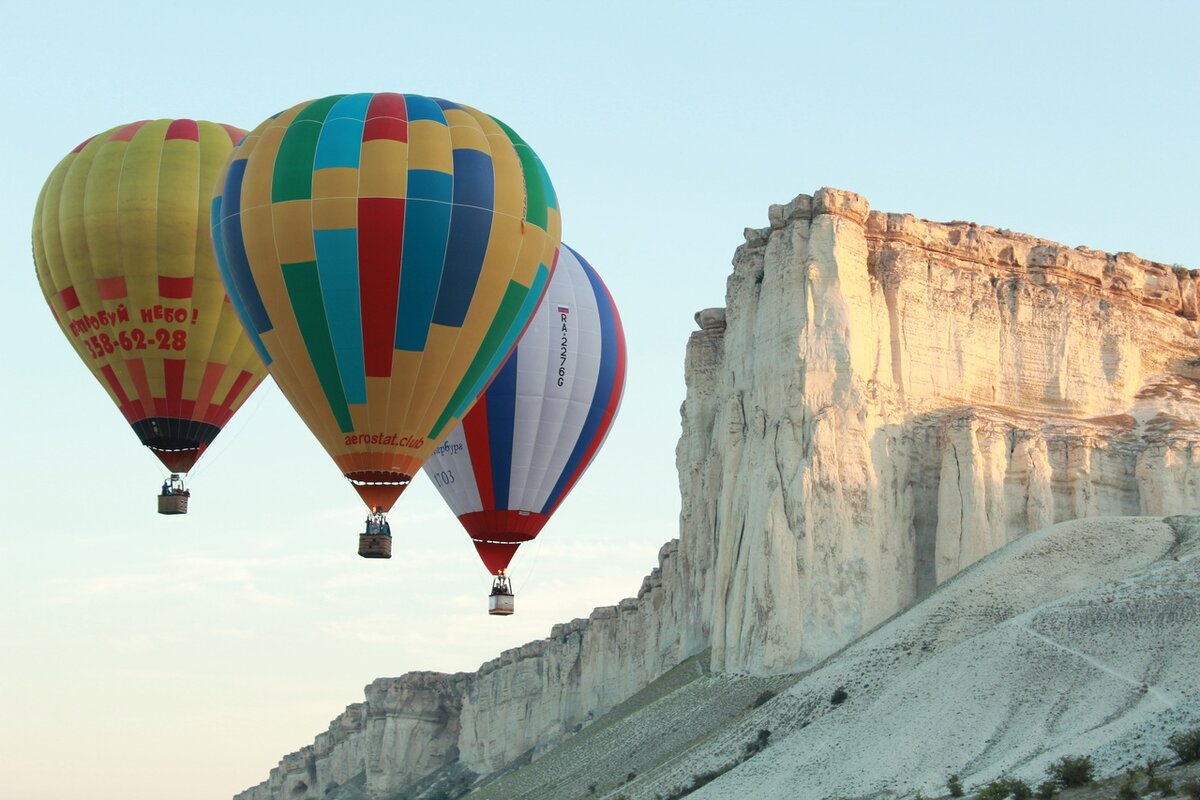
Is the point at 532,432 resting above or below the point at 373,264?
below

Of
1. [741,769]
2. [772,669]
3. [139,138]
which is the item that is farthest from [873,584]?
[139,138]

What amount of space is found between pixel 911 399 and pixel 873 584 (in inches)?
322

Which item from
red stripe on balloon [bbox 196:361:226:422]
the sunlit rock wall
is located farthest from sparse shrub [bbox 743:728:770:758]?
red stripe on balloon [bbox 196:361:226:422]

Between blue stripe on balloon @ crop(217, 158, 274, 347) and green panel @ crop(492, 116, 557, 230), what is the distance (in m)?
6.03

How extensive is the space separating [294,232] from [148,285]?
20.9 ft

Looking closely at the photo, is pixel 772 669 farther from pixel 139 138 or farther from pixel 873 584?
pixel 139 138

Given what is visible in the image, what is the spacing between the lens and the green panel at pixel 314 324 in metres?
48.0

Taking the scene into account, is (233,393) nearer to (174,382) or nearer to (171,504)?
(174,382)

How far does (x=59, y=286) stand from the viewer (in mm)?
53469

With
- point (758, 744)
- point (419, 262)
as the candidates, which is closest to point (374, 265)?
point (419, 262)

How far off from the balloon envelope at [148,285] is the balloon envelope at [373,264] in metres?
3.67

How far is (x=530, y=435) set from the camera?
6222 cm

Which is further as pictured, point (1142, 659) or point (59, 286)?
point (59, 286)

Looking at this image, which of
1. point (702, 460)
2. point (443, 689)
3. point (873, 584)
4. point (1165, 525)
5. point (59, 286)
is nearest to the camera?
point (59, 286)
